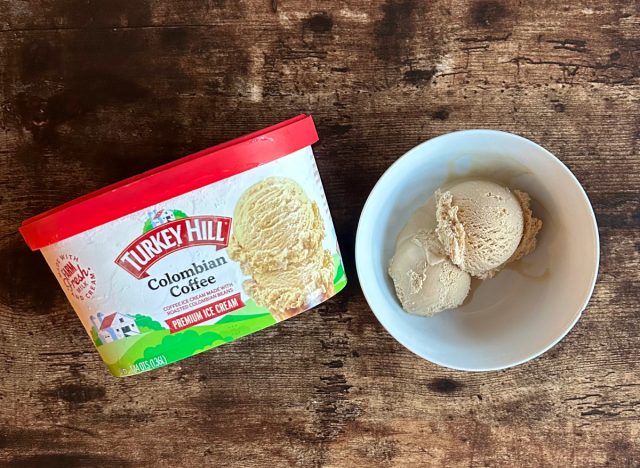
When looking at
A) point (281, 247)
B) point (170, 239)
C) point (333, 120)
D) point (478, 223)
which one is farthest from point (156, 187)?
point (478, 223)

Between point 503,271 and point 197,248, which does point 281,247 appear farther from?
point 503,271

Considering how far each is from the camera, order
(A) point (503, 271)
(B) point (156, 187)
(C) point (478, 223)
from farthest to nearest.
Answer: (A) point (503, 271), (C) point (478, 223), (B) point (156, 187)

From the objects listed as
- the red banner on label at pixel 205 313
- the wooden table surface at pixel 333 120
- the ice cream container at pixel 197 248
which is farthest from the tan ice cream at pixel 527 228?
the red banner on label at pixel 205 313

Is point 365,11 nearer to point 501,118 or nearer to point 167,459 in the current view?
point 501,118

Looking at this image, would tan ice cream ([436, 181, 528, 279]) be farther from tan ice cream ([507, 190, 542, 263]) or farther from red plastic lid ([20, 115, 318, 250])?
red plastic lid ([20, 115, 318, 250])

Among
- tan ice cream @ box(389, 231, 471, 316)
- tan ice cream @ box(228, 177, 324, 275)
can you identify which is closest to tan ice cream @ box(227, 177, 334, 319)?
tan ice cream @ box(228, 177, 324, 275)

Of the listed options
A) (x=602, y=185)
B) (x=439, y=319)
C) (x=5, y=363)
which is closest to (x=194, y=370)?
(x=5, y=363)

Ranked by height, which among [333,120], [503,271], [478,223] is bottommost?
[503,271]
